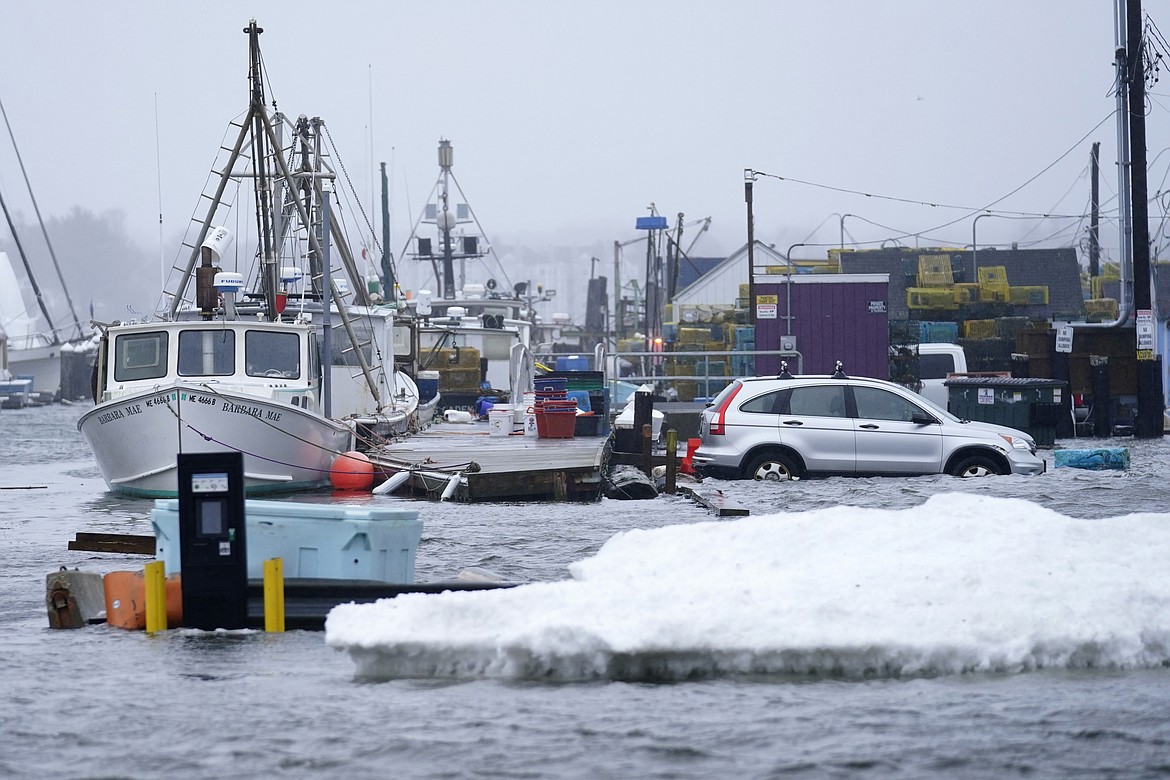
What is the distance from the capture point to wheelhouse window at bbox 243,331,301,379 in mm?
21000

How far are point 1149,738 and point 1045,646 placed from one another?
130cm

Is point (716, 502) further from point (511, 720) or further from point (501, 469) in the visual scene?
point (511, 720)

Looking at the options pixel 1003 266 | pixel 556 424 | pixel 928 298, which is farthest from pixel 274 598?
pixel 1003 266

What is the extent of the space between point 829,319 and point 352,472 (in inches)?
466

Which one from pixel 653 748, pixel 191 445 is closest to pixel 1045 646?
pixel 653 748

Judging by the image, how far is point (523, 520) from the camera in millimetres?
15789

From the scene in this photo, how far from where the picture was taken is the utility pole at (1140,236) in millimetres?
26656

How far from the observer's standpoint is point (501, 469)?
17.8m

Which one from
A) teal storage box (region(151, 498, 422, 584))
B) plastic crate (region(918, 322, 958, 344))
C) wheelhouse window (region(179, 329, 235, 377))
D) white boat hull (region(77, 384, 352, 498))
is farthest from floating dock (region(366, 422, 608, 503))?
plastic crate (region(918, 322, 958, 344))

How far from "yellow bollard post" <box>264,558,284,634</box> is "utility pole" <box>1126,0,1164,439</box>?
21.3m

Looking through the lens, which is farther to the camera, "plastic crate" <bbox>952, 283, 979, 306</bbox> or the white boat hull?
"plastic crate" <bbox>952, 283, 979, 306</bbox>

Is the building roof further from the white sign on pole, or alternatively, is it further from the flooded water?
the flooded water

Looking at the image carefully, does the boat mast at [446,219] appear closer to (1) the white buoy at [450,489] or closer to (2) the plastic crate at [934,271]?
(2) the plastic crate at [934,271]

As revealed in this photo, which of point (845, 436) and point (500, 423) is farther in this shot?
point (500, 423)
